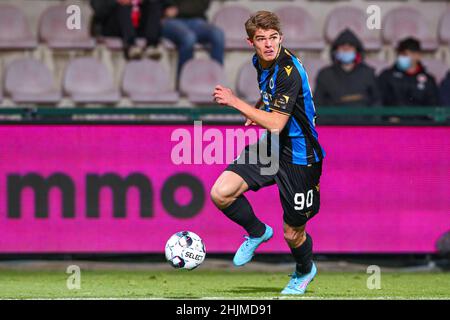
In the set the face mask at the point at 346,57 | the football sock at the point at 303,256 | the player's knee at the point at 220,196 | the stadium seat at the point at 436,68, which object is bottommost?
the football sock at the point at 303,256

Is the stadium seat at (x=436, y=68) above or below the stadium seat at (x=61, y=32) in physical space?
below

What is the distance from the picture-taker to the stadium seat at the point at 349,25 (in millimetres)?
15383

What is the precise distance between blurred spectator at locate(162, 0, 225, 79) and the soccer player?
18.2ft

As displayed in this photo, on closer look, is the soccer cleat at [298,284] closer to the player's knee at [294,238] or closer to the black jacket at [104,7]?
the player's knee at [294,238]

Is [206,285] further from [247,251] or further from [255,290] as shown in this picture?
[247,251]

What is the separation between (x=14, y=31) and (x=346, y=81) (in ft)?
15.0

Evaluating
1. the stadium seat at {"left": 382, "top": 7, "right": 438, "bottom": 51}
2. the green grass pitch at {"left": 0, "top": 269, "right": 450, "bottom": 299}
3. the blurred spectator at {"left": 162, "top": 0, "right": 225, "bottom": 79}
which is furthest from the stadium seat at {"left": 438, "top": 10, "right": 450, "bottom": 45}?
the green grass pitch at {"left": 0, "top": 269, "right": 450, "bottom": 299}

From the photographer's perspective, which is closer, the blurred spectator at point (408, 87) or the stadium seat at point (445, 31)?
the blurred spectator at point (408, 87)

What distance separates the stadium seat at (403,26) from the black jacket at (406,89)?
7.60 ft

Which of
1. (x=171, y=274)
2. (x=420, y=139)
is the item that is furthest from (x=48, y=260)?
(x=420, y=139)

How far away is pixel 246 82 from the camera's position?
1472cm

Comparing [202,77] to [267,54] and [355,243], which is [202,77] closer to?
[355,243]

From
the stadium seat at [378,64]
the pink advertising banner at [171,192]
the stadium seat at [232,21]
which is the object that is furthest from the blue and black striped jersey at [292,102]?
the stadium seat at [232,21]

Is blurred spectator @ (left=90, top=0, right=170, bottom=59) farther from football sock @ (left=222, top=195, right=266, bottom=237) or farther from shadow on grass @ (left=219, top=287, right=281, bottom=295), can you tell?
football sock @ (left=222, top=195, right=266, bottom=237)
